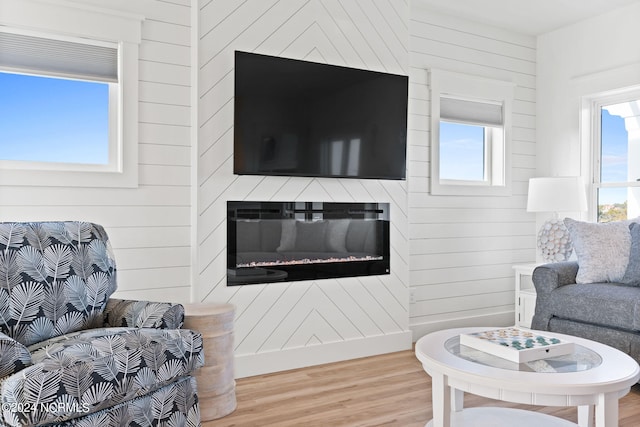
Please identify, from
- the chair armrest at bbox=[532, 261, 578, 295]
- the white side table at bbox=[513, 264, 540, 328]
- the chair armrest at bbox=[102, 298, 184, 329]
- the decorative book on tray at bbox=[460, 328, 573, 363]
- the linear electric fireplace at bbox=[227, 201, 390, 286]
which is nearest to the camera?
the decorative book on tray at bbox=[460, 328, 573, 363]

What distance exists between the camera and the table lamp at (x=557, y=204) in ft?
13.3

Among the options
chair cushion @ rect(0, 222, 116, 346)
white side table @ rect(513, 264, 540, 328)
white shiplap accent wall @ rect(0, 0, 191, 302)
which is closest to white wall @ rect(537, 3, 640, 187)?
white side table @ rect(513, 264, 540, 328)

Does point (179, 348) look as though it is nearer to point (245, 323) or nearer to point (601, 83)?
point (245, 323)

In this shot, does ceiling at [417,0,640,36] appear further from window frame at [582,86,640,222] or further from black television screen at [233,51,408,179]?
black television screen at [233,51,408,179]

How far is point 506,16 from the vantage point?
14.2ft

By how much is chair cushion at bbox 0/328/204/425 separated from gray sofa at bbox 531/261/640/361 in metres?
2.33

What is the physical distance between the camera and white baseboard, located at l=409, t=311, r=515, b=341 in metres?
4.18

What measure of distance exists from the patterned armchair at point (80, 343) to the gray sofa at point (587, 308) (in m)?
2.32

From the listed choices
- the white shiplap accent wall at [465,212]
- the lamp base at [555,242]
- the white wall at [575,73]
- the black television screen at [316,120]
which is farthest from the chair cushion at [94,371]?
the white wall at [575,73]

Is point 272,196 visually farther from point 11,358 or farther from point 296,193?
point 11,358

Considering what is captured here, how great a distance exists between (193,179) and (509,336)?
6.43ft

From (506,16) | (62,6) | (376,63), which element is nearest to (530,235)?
(506,16)

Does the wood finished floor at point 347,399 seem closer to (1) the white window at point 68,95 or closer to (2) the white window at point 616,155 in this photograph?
(1) the white window at point 68,95

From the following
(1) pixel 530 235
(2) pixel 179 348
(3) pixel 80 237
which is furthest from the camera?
(1) pixel 530 235
